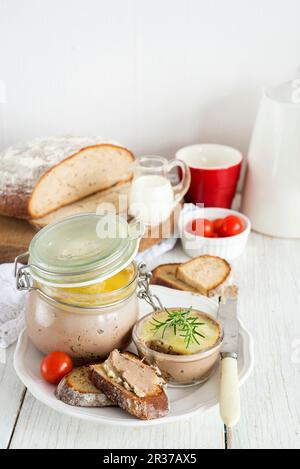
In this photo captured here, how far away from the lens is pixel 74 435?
1244 mm

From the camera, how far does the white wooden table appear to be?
4.04 feet

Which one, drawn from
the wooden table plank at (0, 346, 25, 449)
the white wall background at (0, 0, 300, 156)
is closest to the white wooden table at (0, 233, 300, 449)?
the wooden table plank at (0, 346, 25, 449)

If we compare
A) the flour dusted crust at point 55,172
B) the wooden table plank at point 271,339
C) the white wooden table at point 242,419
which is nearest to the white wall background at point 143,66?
the flour dusted crust at point 55,172

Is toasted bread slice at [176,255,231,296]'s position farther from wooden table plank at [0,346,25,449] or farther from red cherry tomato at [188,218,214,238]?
wooden table plank at [0,346,25,449]

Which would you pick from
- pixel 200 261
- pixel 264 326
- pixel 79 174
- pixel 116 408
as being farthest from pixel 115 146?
pixel 116 408

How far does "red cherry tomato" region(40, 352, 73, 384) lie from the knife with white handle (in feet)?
1.10

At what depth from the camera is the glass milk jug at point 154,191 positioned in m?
1.97

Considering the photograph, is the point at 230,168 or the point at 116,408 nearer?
the point at 116,408

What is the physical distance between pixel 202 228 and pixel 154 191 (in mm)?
198

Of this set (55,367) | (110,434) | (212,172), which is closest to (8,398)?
Answer: (55,367)

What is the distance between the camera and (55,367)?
1.29 meters

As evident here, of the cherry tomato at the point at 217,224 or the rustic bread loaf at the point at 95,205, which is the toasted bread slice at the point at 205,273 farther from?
the rustic bread loaf at the point at 95,205

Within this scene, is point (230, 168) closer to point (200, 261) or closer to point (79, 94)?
point (200, 261)

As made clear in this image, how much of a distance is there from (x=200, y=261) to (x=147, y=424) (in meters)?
0.74
